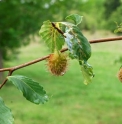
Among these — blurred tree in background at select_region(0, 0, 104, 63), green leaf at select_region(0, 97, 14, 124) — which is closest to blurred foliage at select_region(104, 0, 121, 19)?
blurred tree in background at select_region(0, 0, 104, 63)

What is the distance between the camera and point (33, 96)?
0.77 meters

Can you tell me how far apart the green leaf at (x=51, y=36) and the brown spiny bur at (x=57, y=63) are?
0.08 ft

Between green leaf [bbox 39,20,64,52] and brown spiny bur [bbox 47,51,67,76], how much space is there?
2 cm

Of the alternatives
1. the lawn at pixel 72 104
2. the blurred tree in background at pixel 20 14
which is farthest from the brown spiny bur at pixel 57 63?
the blurred tree in background at pixel 20 14

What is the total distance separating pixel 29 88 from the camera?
78cm

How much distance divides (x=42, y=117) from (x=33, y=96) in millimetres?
5641

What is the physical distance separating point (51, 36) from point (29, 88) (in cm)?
13

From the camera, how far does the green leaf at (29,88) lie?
2.52ft

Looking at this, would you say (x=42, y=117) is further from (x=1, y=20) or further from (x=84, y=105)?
(x=1, y=20)

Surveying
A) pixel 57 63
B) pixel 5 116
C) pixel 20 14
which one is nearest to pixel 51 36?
pixel 57 63

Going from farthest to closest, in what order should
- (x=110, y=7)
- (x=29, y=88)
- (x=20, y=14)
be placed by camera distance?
(x=110, y=7)
(x=20, y=14)
(x=29, y=88)

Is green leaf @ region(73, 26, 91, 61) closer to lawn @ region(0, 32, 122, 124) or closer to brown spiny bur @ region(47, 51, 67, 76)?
brown spiny bur @ region(47, 51, 67, 76)

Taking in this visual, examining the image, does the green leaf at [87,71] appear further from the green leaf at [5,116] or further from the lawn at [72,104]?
the lawn at [72,104]

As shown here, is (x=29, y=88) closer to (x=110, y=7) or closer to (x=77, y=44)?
(x=77, y=44)
